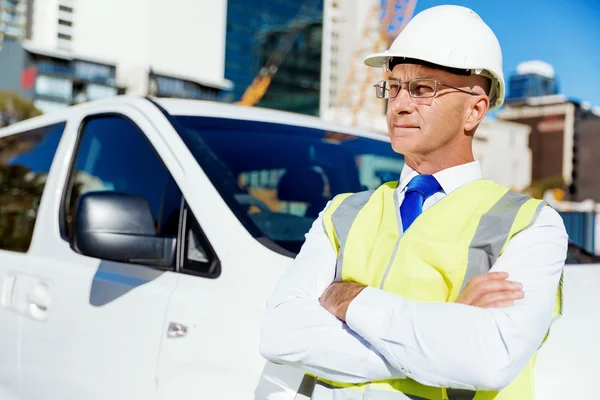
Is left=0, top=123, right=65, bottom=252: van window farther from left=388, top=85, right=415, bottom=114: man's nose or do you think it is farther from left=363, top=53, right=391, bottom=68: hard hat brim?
left=388, top=85, right=415, bottom=114: man's nose

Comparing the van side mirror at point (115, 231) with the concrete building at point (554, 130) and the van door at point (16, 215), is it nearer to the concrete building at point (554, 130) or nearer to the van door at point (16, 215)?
the van door at point (16, 215)

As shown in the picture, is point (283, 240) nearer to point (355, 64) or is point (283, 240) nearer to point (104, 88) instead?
point (355, 64)

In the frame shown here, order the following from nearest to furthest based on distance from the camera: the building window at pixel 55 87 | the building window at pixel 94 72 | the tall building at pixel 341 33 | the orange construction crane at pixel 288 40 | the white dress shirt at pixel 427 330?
1. the white dress shirt at pixel 427 330
2. the building window at pixel 55 87
3. the building window at pixel 94 72
4. the tall building at pixel 341 33
5. the orange construction crane at pixel 288 40

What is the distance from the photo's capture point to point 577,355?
4.91 ft

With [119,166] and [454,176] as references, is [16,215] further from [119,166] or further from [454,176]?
[454,176]

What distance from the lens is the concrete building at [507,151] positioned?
341ft

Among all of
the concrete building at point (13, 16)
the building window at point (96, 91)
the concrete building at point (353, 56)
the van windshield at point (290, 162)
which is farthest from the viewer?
the concrete building at point (13, 16)

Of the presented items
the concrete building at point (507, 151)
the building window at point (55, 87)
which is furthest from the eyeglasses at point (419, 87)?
the concrete building at point (507, 151)

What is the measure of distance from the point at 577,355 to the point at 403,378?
0.41 meters

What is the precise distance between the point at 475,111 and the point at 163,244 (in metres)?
0.98

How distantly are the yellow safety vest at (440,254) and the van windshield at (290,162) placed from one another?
0.95 metres

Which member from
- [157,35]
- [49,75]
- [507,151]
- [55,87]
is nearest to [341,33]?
[157,35]

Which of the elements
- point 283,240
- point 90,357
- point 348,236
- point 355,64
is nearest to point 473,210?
point 348,236

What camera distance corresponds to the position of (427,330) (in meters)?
1.22
